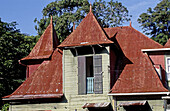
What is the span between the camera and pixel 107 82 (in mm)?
20469

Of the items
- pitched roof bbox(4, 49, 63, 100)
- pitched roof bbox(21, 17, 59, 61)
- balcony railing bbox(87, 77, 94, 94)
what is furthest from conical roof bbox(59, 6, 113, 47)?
pitched roof bbox(21, 17, 59, 61)

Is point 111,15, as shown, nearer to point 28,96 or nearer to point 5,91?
point 5,91

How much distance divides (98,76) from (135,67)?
2455 millimetres

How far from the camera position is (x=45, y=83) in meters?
22.4

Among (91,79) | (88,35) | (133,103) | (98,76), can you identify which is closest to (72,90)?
(91,79)

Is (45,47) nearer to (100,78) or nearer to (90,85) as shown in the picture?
(90,85)

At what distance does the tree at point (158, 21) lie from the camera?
3519cm

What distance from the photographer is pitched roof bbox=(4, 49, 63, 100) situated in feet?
70.9

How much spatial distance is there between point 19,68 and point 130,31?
13.5 meters

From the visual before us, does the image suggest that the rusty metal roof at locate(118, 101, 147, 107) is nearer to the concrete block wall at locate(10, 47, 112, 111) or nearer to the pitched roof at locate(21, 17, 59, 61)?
the concrete block wall at locate(10, 47, 112, 111)

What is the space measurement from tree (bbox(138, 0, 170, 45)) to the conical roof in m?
13.8

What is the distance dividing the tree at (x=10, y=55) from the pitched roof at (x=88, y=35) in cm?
977

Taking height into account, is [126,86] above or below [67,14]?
below

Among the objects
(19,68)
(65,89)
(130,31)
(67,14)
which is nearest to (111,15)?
(67,14)
